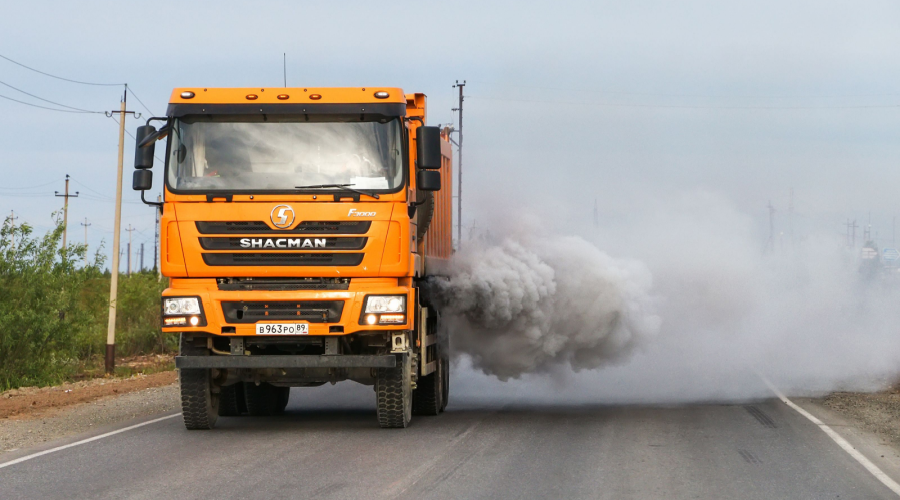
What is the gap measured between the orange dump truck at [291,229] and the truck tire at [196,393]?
0.02 metres

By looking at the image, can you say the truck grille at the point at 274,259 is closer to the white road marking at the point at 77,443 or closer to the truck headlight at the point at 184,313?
the truck headlight at the point at 184,313

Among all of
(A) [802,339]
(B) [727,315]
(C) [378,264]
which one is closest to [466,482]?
(C) [378,264]

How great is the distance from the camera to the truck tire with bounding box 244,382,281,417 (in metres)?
14.1

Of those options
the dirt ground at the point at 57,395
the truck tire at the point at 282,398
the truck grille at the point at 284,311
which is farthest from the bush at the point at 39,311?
the truck grille at the point at 284,311

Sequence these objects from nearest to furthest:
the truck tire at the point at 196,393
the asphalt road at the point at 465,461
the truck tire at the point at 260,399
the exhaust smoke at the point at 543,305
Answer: the asphalt road at the point at 465,461, the truck tire at the point at 196,393, the truck tire at the point at 260,399, the exhaust smoke at the point at 543,305

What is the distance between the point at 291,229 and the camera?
1112 cm

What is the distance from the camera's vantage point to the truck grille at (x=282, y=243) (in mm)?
11117

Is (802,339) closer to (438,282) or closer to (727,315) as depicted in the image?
(727,315)

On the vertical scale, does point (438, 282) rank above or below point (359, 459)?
above

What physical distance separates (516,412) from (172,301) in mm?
5361

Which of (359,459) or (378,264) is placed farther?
(378,264)

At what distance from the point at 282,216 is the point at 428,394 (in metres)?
3.72

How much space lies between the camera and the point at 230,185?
11.3 m

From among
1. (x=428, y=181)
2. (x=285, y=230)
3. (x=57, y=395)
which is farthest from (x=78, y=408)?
(x=428, y=181)
